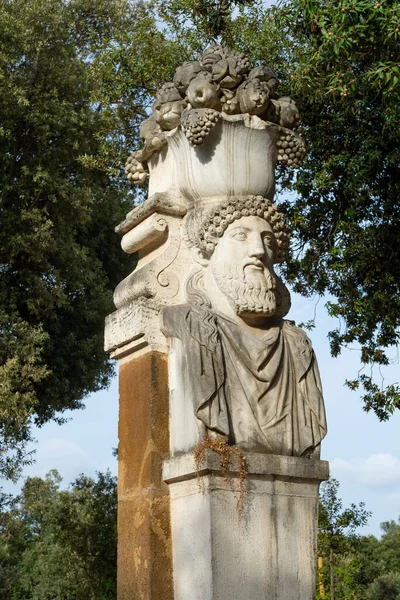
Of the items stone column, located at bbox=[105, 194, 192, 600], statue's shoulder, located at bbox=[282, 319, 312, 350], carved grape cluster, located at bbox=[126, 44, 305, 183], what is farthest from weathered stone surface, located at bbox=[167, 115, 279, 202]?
statue's shoulder, located at bbox=[282, 319, 312, 350]

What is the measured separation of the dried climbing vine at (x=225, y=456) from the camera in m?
4.95

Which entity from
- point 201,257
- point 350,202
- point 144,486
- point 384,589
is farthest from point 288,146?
point 384,589

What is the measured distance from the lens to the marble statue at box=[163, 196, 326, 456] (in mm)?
5215

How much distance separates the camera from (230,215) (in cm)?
566

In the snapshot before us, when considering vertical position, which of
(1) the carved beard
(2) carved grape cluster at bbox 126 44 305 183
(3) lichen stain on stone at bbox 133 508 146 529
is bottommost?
(3) lichen stain on stone at bbox 133 508 146 529

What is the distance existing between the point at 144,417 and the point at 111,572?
14.8 m

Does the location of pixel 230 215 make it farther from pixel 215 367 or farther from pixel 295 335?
pixel 215 367

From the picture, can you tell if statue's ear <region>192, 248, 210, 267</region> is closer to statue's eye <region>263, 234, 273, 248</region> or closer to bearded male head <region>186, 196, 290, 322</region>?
bearded male head <region>186, 196, 290, 322</region>

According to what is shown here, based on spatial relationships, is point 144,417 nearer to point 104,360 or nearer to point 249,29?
point 249,29

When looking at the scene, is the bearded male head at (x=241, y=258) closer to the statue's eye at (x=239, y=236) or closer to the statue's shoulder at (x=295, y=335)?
the statue's eye at (x=239, y=236)

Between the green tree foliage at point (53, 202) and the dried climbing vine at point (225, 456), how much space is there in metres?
8.95

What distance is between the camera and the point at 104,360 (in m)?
17.5

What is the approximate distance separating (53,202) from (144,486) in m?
11.4

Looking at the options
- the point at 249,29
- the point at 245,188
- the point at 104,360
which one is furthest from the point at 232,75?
the point at 104,360
